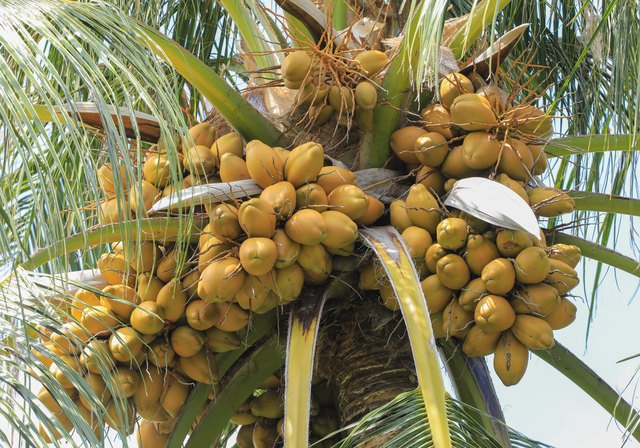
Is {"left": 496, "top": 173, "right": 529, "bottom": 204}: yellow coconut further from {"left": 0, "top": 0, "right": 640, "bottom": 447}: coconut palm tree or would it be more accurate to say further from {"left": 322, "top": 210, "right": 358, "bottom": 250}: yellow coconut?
{"left": 322, "top": 210, "right": 358, "bottom": 250}: yellow coconut

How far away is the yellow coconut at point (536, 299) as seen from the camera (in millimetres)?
2557

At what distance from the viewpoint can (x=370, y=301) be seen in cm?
284

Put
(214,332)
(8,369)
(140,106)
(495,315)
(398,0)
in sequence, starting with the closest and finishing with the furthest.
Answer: (8,369), (495,315), (214,332), (398,0), (140,106)

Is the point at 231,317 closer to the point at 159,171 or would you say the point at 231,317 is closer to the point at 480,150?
the point at 159,171

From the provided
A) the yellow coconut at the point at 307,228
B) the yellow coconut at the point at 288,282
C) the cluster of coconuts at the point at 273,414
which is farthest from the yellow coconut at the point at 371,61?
the cluster of coconuts at the point at 273,414

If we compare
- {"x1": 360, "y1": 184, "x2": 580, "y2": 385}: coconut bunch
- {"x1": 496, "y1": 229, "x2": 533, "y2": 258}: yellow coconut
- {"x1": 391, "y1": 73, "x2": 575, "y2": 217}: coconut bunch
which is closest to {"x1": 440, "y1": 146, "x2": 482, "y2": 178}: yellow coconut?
{"x1": 391, "y1": 73, "x2": 575, "y2": 217}: coconut bunch

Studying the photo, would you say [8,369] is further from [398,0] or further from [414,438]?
[398,0]

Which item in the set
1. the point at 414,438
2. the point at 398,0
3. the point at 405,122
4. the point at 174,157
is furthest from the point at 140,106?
the point at 414,438

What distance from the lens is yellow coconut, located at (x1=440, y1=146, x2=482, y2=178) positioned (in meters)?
2.75

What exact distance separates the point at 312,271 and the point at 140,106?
143cm

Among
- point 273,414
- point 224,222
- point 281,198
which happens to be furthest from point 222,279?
point 273,414

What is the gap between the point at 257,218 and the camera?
8.25ft

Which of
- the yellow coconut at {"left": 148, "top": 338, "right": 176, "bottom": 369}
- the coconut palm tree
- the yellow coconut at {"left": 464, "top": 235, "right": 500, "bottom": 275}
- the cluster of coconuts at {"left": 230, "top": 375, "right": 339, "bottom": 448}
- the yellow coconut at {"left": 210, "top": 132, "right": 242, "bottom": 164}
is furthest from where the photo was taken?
the cluster of coconuts at {"left": 230, "top": 375, "right": 339, "bottom": 448}

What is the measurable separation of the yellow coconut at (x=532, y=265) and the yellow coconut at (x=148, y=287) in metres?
0.92
